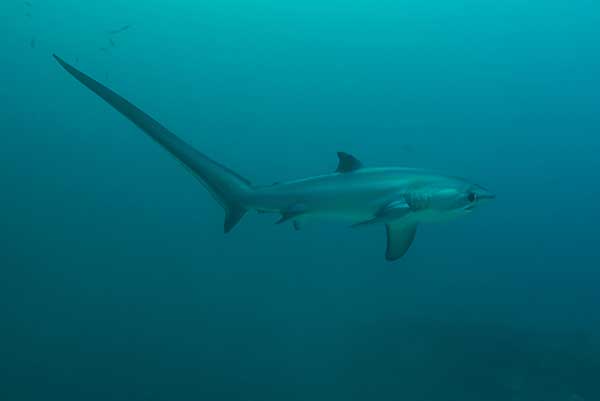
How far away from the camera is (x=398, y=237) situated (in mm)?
3965

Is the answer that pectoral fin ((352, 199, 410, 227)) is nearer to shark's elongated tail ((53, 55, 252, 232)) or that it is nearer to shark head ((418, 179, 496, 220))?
shark head ((418, 179, 496, 220))

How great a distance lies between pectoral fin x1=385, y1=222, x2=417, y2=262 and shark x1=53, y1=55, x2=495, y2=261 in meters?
0.26

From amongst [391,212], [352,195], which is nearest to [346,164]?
[352,195]

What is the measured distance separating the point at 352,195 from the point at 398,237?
793 millimetres

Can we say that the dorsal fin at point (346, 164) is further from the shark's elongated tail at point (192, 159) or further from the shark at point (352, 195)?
the shark's elongated tail at point (192, 159)

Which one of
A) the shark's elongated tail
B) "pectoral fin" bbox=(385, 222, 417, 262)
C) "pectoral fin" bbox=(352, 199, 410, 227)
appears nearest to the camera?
the shark's elongated tail

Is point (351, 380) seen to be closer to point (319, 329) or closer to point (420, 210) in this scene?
point (319, 329)

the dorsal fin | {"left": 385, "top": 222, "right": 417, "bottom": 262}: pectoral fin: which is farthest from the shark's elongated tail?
{"left": 385, "top": 222, "right": 417, "bottom": 262}: pectoral fin

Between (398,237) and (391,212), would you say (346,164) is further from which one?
(398,237)

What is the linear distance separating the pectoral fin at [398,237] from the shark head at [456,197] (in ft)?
1.27

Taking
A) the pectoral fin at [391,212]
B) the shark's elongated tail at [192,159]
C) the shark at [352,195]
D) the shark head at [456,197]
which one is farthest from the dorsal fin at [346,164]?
the shark's elongated tail at [192,159]

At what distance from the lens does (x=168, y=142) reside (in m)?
2.83

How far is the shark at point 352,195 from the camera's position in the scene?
3.27 meters

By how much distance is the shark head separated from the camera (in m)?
3.44
